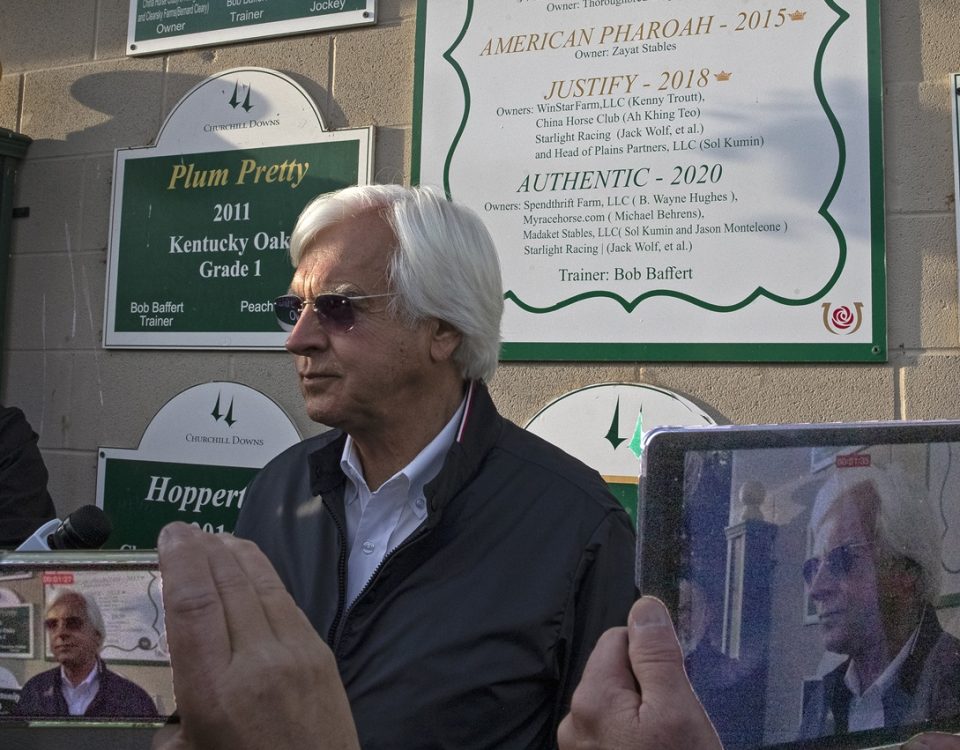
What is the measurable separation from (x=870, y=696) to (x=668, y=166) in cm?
186

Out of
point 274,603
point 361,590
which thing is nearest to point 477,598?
point 361,590

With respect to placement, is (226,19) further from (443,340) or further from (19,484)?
(443,340)

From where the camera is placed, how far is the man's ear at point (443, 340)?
175 cm

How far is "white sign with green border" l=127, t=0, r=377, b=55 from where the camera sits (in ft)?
9.41

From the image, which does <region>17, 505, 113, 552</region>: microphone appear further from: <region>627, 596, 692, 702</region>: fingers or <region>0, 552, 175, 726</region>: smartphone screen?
<region>627, 596, 692, 702</region>: fingers

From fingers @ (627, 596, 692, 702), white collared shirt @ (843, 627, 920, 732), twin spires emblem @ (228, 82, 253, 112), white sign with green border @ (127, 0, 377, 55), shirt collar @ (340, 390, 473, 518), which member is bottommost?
white collared shirt @ (843, 627, 920, 732)

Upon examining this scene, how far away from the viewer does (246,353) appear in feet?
9.60

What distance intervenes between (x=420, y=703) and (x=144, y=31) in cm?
277

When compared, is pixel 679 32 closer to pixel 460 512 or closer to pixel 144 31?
pixel 460 512

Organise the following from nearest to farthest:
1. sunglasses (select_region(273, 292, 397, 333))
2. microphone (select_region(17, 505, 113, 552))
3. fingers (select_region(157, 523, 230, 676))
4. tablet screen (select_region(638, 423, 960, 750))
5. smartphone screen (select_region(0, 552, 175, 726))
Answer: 1. fingers (select_region(157, 523, 230, 676))
2. tablet screen (select_region(638, 423, 960, 750))
3. smartphone screen (select_region(0, 552, 175, 726))
4. microphone (select_region(17, 505, 113, 552))
5. sunglasses (select_region(273, 292, 397, 333))

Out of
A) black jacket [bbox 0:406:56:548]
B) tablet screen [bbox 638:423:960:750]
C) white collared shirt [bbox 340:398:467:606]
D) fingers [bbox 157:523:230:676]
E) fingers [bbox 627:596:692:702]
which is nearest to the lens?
fingers [bbox 157:523:230:676]

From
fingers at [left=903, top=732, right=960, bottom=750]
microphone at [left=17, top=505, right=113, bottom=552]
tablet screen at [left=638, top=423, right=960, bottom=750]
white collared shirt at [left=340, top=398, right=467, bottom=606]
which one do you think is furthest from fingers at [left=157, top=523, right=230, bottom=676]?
white collared shirt at [left=340, top=398, right=467, bottom=606]

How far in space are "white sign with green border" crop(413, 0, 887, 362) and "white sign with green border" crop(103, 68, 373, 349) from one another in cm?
43

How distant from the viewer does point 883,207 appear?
7.45 ft
